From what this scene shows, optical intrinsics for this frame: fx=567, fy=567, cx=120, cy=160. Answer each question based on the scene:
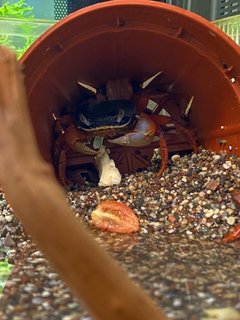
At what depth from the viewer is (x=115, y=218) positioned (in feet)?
3.64

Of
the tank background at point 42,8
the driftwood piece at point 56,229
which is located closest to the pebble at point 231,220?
the driftwood piece at point 56,229

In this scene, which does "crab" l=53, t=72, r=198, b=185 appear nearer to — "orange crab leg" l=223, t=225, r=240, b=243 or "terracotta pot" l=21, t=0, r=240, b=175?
"terracotta pot" l=21, t=0, r=240, b=175

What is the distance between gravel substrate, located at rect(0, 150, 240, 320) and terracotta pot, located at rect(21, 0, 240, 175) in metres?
0.11

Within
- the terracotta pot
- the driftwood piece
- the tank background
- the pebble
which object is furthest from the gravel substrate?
the tank background

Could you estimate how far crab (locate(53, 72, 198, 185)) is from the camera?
1293 mm

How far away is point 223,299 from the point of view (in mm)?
636

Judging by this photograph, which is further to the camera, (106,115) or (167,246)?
(106,115)

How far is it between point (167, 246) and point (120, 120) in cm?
43

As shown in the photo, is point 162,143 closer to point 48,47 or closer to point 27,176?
point 48,47

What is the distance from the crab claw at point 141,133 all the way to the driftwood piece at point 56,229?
95 centimetres

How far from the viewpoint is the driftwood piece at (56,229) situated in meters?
0.34

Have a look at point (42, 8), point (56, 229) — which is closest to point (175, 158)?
point (42, 8)

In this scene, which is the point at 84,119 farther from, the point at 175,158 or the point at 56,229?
the point at 56,229

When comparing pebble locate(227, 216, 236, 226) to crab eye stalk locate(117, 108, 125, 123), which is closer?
pebble locate(227, 216, 236, 226)
